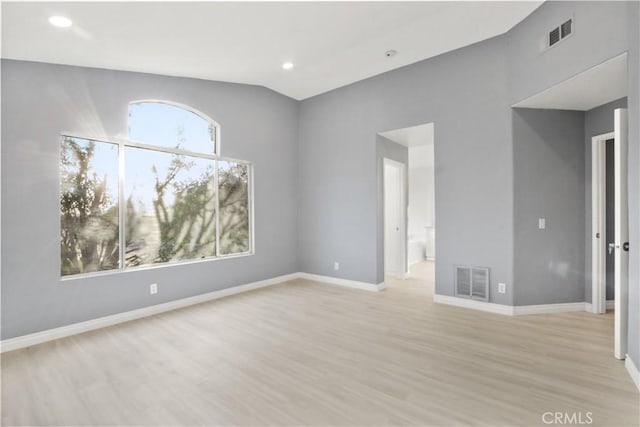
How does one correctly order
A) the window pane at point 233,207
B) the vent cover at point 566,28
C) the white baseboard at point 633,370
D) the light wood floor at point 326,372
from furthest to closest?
the window pane at point 233,207 → the vent cover at point 566,28 → the white baseboard at point 633,370 → the light wood floor at point 326,372

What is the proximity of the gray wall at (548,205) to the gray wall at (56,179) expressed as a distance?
4013 millimetres

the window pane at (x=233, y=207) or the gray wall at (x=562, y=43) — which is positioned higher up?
the gray wall at (x=562, y=43)

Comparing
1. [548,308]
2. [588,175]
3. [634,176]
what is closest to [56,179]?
[634,176]

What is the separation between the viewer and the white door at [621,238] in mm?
2594

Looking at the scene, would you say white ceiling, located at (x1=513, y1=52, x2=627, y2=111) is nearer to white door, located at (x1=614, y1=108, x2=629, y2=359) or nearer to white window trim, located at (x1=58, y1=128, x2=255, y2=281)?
white door, located at (x1=614, y1=108, x2=629, y2=359)

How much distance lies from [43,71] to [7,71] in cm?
28

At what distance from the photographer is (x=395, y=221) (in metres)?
5.98

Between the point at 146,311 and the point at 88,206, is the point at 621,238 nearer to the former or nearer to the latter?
the point at 146,311

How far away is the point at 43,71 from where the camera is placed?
320 cm

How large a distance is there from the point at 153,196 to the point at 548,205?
16.7 feet

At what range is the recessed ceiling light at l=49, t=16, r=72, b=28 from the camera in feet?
8.39

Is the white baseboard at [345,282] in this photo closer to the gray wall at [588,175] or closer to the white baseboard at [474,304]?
the white baseboard at [474,304]

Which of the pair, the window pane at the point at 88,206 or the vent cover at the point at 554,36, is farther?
the window pane at the point at 88,206

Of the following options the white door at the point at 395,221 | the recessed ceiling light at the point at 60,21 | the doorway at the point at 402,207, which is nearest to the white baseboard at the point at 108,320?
the doorway at the point at 402,207
